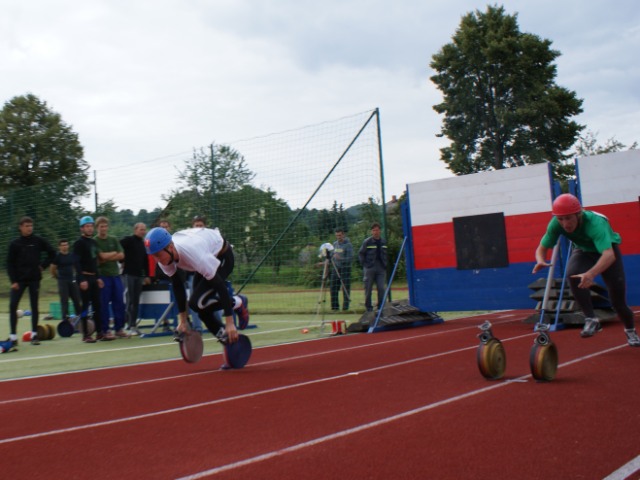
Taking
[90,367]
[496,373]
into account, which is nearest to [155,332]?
[90,367]

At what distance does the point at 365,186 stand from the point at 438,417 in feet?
30.8

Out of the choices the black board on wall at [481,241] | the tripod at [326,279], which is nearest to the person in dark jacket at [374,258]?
the tripod at [326,279]

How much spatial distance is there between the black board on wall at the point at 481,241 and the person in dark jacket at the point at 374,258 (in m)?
1.89

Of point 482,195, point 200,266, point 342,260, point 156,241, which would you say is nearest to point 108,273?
point 342,260

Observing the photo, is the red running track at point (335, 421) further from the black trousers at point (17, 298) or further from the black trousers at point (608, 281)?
the black trousers at point (17, 298)

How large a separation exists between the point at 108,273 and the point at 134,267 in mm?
486

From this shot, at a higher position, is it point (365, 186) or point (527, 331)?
A: point (365, 186)

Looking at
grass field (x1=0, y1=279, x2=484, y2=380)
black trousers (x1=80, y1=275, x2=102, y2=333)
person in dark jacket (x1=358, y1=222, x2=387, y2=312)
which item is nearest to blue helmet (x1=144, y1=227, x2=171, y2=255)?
grass field (x1=0, y1=279, x2=484, y2=380)

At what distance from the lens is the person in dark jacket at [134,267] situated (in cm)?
1150

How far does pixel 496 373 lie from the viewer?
5648 millimetres

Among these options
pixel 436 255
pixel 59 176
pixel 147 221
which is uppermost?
pixel 59 176

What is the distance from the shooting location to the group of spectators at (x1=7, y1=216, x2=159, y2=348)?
10.2m

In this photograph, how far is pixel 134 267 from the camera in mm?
11570

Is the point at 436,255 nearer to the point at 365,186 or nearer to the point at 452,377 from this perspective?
the point at 365,186
